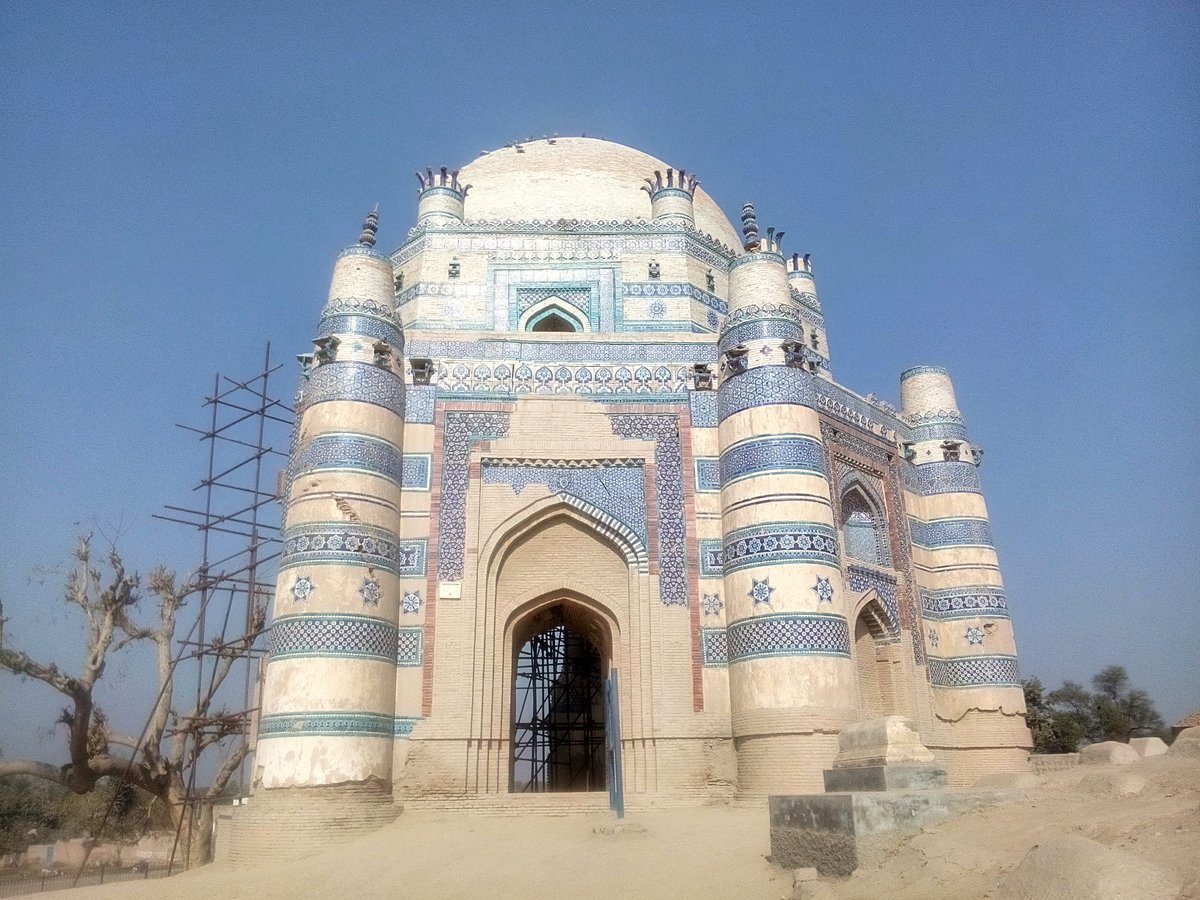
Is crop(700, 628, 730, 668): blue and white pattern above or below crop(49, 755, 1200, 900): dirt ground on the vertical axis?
above

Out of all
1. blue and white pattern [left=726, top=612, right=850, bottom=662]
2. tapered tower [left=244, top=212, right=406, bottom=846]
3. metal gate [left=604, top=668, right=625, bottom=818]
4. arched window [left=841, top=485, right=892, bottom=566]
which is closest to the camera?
metal gate [left=604, top=668, right=625, bottom=818]

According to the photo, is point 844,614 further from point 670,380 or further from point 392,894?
point 392,894

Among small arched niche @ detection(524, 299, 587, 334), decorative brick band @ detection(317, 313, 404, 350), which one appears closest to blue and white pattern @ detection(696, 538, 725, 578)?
small arched niche @ detection(524, 299, 587, 334)

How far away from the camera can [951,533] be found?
1609cm

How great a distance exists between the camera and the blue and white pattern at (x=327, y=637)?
11.1 m

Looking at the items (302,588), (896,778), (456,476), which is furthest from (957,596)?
(302,588)

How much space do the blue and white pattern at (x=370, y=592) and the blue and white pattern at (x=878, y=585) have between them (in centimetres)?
672

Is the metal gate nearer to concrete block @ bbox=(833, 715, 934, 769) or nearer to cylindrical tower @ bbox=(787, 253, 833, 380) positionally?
concrete block @ bbox=(833, 715, 934, 769)

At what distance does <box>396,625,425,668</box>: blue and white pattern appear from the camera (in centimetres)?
1185

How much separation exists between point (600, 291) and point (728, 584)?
5732 mm

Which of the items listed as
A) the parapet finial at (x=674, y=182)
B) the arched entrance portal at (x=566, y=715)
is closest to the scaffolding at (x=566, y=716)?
the arched entrance portal at (x=566, y=715)

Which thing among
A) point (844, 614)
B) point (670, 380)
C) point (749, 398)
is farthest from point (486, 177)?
point (844, 614)

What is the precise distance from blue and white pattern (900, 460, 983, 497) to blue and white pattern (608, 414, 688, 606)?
518 cm

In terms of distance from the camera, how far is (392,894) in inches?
318
